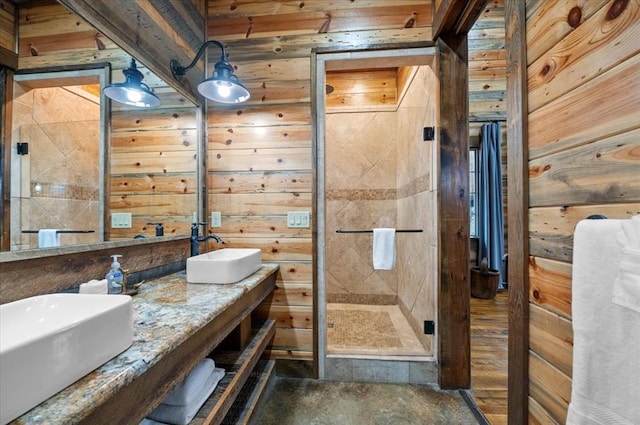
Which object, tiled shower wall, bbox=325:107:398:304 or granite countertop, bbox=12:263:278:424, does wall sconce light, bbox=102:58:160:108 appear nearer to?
granite countertop, bbox=12:263:278:424

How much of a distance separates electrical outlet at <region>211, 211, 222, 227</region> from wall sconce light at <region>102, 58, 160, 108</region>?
33.7 inches

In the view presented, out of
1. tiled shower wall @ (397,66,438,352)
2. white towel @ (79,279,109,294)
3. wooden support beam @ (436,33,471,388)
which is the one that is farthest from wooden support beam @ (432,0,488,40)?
white towel @ (79,279,109,294)

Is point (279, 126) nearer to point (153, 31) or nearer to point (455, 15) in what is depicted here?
point (153, 31)

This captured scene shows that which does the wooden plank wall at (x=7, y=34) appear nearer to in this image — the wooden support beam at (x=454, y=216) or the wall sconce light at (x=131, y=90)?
the wall sconce light at (x=131, y=90)

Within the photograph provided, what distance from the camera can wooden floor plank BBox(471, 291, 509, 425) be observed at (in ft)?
5.40

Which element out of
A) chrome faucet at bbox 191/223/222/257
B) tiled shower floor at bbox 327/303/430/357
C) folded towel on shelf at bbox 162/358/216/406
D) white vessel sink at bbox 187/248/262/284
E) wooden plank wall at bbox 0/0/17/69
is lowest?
tiled shower floor at bbox 327/303/430/357

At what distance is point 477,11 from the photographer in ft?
5.23

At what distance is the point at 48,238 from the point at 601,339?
5.45ft

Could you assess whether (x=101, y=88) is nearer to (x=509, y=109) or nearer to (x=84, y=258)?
(x=84, y=258)

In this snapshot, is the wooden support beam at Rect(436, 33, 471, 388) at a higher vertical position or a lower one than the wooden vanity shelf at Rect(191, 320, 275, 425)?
higher

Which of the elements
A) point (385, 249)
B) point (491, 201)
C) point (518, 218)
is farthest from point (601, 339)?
point (491, 201)

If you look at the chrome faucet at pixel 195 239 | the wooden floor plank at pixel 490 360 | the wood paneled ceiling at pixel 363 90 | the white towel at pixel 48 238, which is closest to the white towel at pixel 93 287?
the white towel at pixel 48 238

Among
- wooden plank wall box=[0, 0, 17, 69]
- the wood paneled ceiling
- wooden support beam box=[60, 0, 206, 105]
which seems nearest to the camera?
wooden plank wall box=[0, 0, 17, 69]

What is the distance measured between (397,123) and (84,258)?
124 inches
